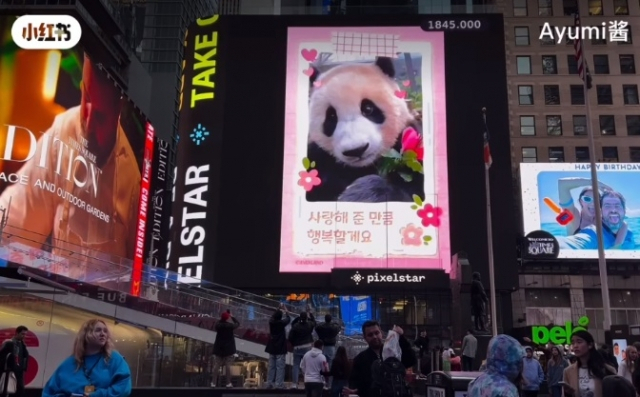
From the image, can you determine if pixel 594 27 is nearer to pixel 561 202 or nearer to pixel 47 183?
pixel 561 202

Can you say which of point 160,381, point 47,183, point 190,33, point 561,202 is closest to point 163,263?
point 190,33

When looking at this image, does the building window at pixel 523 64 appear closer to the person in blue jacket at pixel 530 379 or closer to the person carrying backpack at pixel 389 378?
the person in blue jacket at pixel 530 379

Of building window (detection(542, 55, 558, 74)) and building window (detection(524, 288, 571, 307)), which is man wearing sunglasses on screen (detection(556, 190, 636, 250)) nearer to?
building window (detection(524, 288, 571, 307))

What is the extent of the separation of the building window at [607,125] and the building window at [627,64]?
4.28 metres

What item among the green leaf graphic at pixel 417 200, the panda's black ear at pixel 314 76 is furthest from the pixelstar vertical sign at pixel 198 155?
the green leaf graphic at pixel 417 200

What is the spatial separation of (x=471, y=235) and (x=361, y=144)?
8.89m

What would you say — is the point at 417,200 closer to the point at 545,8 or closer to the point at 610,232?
the point at 610,232

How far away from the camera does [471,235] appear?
39531mm

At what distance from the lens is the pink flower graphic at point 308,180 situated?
4038cm

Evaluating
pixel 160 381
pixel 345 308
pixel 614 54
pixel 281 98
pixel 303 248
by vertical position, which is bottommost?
pixel 160 381

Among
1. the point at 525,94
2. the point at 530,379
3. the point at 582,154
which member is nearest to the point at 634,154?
the point at 582,154

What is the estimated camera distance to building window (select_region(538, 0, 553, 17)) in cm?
5469

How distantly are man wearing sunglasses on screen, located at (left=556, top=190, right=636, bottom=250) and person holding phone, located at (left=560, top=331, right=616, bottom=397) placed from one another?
40.5 m

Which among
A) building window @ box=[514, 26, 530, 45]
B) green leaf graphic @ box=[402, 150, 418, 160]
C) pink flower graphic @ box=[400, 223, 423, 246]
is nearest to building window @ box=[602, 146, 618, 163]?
building window @ box=[514, 26, 530, 45]
